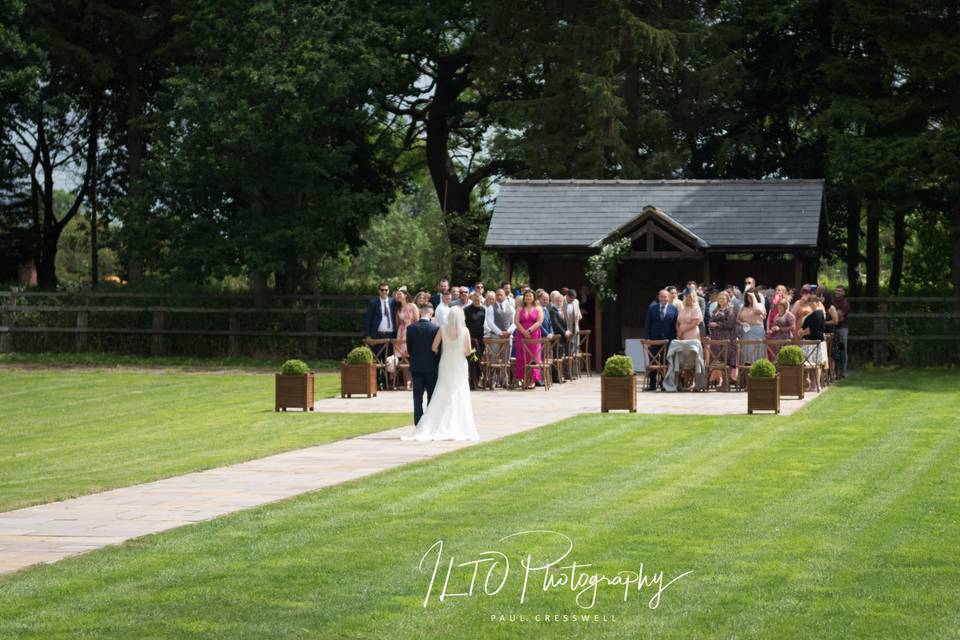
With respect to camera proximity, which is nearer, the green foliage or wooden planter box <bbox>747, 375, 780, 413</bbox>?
wooden planter box <bbox>747, 375, 780, 413</bbox>

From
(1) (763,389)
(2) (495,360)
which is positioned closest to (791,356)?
(1) (763,389)

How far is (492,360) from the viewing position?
29.5 m

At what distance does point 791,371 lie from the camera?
83.1ft

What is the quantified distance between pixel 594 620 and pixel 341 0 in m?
35.7

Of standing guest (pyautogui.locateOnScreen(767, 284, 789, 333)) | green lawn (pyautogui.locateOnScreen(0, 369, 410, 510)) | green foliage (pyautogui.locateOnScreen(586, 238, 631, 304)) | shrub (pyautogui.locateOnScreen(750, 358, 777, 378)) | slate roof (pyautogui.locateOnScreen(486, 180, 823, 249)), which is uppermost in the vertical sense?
slate roof (pyautogui.locateOnScreen(486, 180, 823, 249))

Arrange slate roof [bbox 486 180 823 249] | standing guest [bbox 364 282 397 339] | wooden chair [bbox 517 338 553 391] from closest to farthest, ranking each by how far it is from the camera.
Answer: wooden chair [bbox 517 338 553 391] → standing guest [bbox 364 282 397 339] → slate roof [bbox 486 180 823 249]

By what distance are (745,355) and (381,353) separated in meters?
7.20

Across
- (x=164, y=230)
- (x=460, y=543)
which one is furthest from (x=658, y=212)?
(x=460, y=543)

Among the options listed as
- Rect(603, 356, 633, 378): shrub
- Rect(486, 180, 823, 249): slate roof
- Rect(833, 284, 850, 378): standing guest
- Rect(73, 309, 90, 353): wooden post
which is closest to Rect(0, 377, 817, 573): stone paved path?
Rect(603, 356, 633, 378): shrub

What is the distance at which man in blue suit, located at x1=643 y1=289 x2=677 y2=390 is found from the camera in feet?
94.2

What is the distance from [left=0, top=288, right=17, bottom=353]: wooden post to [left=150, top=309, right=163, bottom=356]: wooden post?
12.4ft

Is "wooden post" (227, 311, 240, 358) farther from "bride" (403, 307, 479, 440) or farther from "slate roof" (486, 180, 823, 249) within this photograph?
"bride" (403, 307, 479, 440)

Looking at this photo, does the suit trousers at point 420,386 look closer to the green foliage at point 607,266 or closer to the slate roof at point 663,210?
the green foliage at point 607,266

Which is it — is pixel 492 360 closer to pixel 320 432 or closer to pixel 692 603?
pixel 320 432
